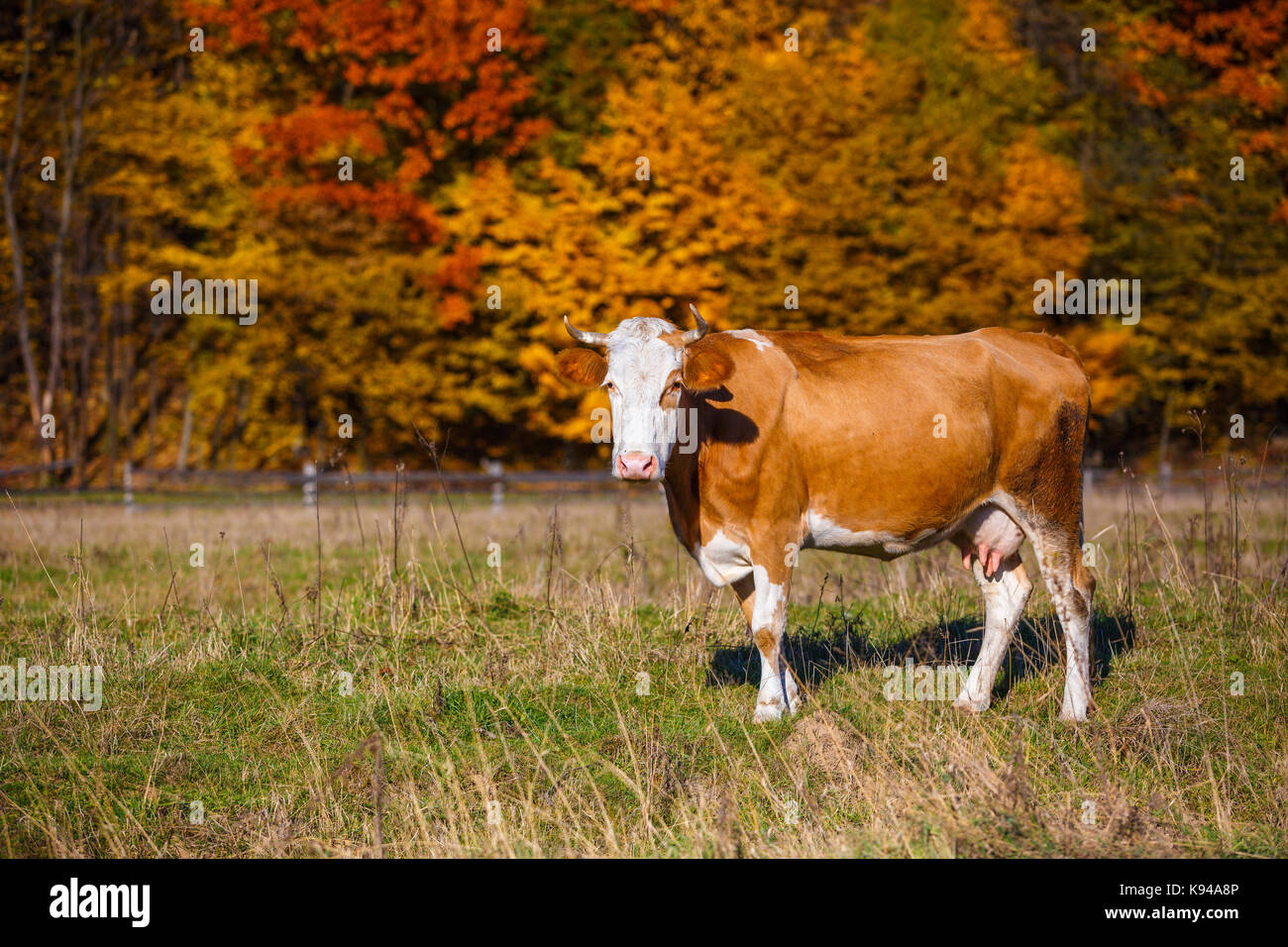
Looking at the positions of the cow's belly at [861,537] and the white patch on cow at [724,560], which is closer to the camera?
the white patch on cow at [724,560]

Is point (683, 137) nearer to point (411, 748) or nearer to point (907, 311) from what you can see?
point (907, 311)

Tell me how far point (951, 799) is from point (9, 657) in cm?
533

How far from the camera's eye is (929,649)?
21.2 ft

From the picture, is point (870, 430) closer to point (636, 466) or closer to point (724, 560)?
point (724, 560)

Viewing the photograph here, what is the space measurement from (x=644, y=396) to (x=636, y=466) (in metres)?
0.42

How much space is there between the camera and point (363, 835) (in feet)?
15.4

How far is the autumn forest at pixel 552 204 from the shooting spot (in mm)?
25344

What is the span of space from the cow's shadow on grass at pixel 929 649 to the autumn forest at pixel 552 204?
16.2 m

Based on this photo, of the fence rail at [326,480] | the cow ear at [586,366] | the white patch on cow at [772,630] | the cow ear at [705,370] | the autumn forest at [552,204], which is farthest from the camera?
the autumn forest at [552,204]
